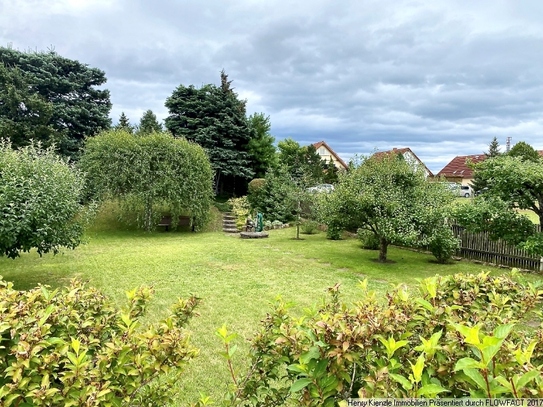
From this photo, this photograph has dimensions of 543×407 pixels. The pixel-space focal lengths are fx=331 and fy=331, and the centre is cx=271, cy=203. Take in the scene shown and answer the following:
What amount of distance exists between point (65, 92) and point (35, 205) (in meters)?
17.3

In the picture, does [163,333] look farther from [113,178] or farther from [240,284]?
[113,178]

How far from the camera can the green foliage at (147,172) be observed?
526 inches

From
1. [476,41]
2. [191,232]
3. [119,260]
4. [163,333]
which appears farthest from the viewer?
[191,232]

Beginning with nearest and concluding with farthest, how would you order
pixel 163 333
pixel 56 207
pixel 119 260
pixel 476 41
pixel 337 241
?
pixel 163 333
pixel 56 207
pixel 476 41
pixel 119 260
pixel 337 241

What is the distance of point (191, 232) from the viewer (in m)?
15.1

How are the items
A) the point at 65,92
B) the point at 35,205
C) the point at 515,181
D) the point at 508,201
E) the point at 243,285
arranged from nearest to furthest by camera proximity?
the point at 35,205, the point at 515,181, the point at 508,201, the point at 243,285, the point at 65,92

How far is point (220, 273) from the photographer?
752 cm

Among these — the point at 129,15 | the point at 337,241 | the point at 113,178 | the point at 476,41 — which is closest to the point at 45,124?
the point at 113,178

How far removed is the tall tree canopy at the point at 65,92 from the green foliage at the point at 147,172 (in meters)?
5.88

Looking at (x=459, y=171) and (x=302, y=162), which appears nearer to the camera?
(x=302, y=162)

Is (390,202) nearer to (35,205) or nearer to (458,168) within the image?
(35,205)

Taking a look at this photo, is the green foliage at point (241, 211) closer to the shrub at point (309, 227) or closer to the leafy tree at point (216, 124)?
the shrub at point (309, 227)

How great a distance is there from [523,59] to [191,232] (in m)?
13.0

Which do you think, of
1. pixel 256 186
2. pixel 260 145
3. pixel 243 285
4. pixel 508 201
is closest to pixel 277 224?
pixel 256 186
